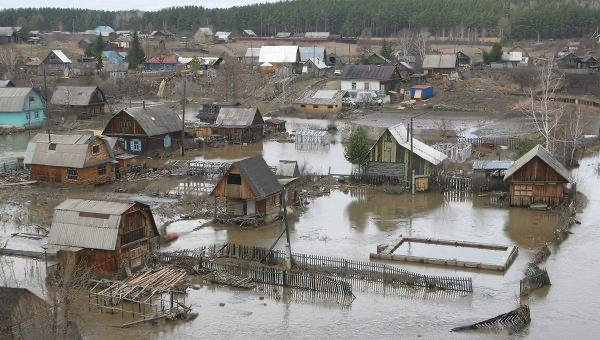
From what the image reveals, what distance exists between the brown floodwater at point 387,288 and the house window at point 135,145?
1261 cm

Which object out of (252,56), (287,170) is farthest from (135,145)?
(252,56)

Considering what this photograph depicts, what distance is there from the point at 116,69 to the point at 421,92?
3335 cm

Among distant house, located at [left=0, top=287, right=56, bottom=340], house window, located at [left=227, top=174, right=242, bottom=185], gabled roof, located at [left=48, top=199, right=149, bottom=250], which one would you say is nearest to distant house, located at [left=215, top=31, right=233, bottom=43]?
house window, located at [left=227, top=174, right=242, bottom=185]

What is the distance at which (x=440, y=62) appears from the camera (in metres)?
75.9

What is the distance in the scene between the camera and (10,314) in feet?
Result: 53.4

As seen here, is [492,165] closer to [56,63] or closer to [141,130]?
[141,130]

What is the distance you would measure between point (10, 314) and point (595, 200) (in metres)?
25.1

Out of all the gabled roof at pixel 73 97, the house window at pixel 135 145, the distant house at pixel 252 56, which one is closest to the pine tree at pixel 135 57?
the distant house at pixel 252 56

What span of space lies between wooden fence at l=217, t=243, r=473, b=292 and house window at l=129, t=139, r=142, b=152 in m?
20.5

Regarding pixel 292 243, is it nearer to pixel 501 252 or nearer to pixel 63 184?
pixel 501 252

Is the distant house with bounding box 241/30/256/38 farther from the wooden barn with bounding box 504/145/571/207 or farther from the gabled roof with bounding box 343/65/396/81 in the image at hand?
the wooden barn with bounding box 504/145/571/207

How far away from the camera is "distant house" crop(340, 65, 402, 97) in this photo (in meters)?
68.1

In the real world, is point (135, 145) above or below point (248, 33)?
below

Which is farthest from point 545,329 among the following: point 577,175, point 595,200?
point 577,175
